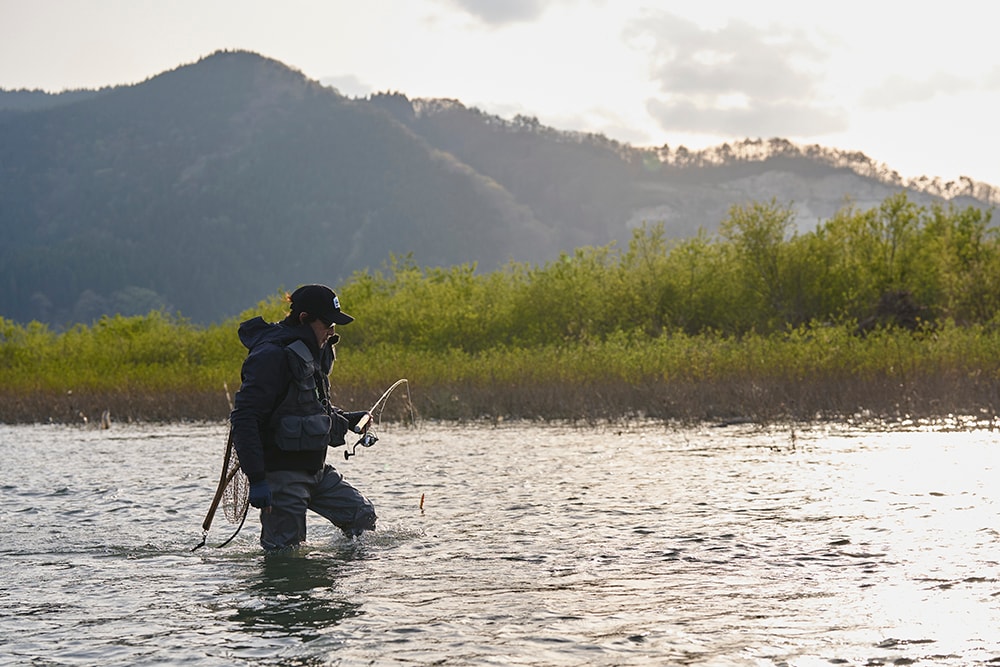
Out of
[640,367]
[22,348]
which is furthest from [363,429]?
[22,348]

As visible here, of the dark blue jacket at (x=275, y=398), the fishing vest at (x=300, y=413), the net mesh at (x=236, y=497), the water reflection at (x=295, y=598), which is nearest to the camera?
the water reflection at (x=295, y=598)

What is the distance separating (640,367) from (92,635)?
64.1 ft

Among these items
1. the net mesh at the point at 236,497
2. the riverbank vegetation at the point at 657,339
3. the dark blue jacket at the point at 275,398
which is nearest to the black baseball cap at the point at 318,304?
the dark blue jacket at the point at 275,398

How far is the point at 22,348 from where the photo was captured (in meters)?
46.3

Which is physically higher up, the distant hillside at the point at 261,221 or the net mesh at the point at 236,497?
the distant hillside at the point at 261,221

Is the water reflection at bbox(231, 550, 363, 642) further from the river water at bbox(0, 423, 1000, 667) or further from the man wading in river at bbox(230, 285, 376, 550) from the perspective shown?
the man wading in river at bbox(230, 285, 376, 550)

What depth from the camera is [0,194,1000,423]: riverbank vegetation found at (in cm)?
2131

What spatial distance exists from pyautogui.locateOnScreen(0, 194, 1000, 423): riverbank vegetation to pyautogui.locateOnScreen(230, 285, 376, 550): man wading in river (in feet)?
41.7

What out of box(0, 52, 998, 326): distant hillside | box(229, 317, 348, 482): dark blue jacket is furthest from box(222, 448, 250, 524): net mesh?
box(0, 52, 998, 326): distant hillside

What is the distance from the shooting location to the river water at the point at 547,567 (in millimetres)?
5816

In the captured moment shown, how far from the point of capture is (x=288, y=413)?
771 centimetres

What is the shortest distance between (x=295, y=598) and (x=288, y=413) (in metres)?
1.30

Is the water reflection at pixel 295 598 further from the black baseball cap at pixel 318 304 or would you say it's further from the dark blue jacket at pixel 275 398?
the black baseball cap at pixel 318 304

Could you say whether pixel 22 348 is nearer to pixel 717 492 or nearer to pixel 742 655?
pixel 717 492
